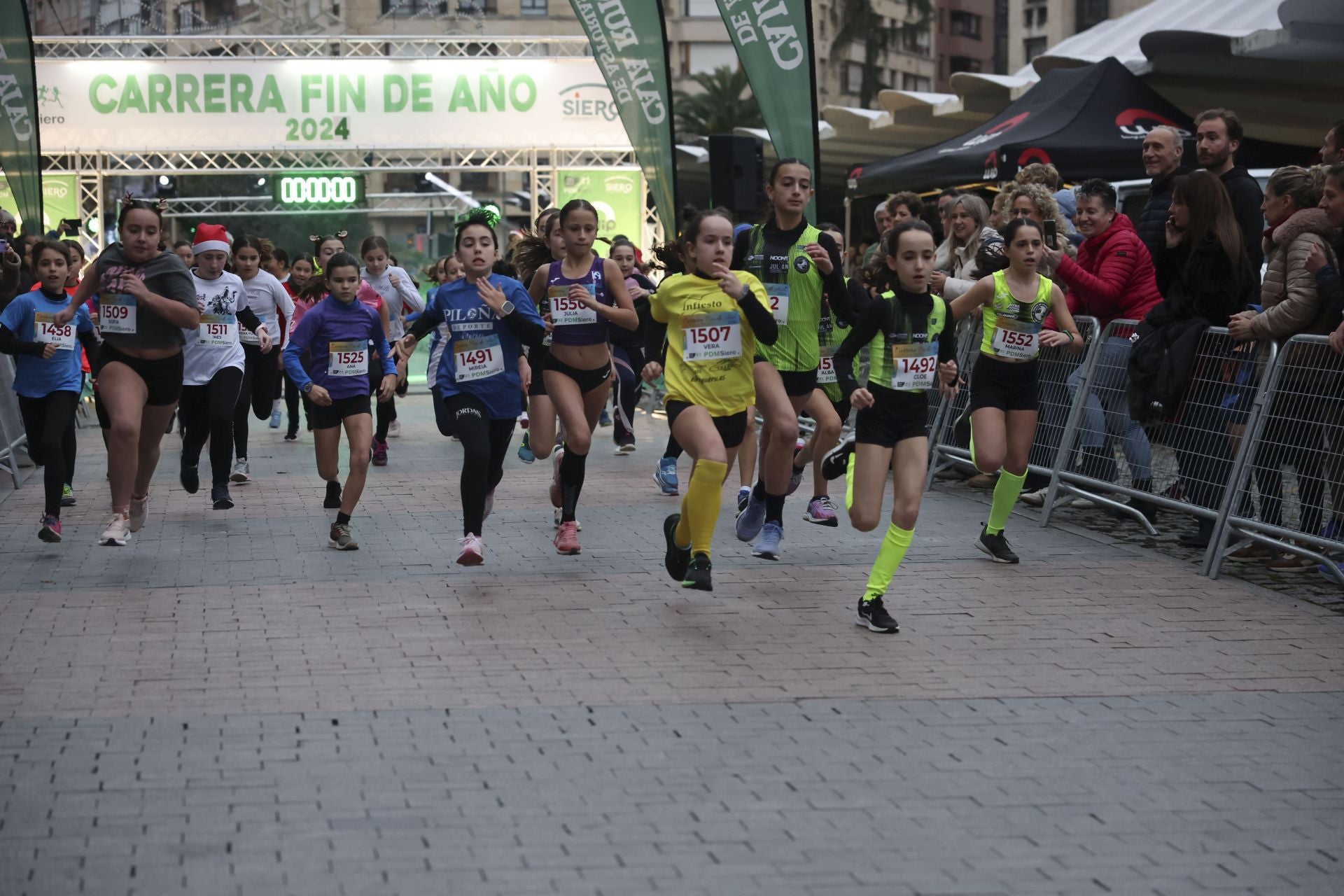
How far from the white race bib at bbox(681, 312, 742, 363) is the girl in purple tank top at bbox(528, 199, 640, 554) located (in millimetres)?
1207

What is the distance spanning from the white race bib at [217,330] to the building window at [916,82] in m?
72.4

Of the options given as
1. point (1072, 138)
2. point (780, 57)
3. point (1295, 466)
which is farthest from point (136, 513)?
point (1072, 138)

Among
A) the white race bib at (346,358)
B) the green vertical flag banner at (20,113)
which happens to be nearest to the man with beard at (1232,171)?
the white race bib at (346,358)

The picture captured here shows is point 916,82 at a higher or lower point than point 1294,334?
higher

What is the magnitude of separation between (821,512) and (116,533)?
4.12m

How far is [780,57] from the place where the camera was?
12820mm

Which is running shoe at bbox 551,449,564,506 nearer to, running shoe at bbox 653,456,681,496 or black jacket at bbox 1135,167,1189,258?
running shoe at bbox 653,456,681,496

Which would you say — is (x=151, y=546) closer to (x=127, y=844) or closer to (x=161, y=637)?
(x=161, y=637)

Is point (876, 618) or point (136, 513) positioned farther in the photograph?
point (136, 513)

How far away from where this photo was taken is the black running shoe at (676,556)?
780 centimetres

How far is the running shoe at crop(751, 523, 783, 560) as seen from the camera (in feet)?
29.0

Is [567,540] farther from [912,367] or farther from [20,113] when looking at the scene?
[20,113]

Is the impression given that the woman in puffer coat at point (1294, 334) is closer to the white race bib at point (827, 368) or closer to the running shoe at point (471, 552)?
the white race bib at point (827, 368)

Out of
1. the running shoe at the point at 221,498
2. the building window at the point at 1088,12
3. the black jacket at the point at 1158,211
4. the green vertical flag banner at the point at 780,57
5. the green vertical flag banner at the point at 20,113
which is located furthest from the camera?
the building window at the point at 1088,12
